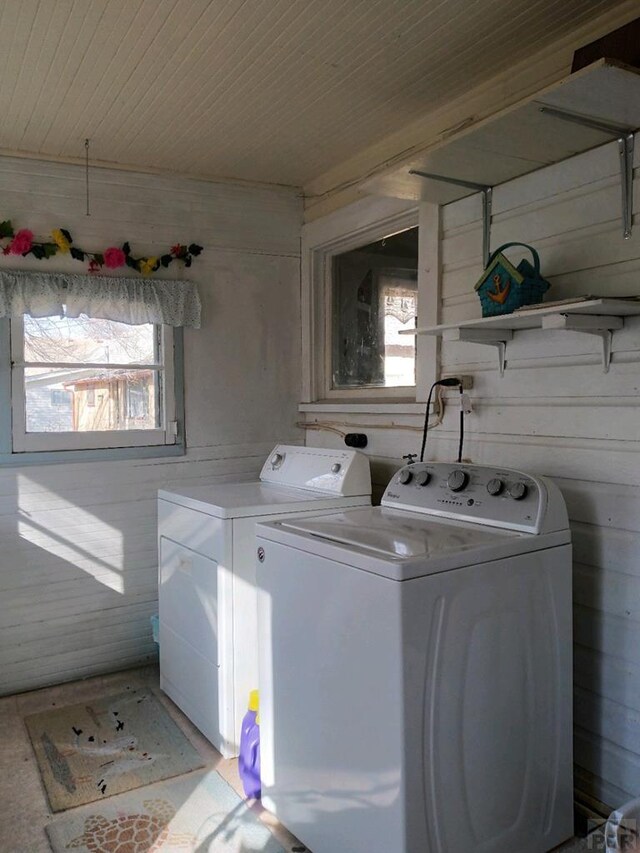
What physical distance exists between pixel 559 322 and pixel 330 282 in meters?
1.81

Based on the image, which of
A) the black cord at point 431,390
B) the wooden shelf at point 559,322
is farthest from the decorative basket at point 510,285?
the black cord at point 431,390

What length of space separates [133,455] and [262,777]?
1555 mm

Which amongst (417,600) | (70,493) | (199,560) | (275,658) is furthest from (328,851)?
(70,493)

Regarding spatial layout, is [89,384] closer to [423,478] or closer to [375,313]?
[375,313]

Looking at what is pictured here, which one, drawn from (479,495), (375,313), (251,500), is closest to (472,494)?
(479,495)

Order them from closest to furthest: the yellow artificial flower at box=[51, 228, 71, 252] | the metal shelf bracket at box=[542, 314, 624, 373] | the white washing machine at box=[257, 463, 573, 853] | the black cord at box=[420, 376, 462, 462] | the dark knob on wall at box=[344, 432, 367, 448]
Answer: the white washing machine at box=[257, 463, 573, 853]
the metal shelf bracket at box=[542, 314, 624, 373]
the black cord at box=[420, 376, 462, 462]
the yellow artificial flower at box=[51, 228, 71, 252]
the dark knob on wall at box=[344, 432, 367, 448]

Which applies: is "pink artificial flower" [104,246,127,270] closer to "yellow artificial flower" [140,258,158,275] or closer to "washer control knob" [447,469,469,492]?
"yellow artificial flower" [140,258,158,275]

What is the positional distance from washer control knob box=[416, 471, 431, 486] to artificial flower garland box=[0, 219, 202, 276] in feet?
5.37

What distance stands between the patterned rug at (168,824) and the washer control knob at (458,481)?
1.16 m

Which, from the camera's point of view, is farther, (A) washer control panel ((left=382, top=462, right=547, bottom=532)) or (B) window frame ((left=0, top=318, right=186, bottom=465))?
(B) window frame ((left=0, top=318, right=186, bottom=465))

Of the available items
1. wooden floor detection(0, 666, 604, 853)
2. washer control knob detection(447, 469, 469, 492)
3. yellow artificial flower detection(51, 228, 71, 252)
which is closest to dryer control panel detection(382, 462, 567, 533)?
washer control knob detection(447, 469, 469, 492)

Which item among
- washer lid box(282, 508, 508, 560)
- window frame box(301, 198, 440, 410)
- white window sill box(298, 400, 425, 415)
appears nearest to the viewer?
washer lid box(282, 508, 508, 560)

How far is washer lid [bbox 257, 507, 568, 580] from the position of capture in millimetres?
1585

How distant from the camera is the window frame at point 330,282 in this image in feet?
8.52
